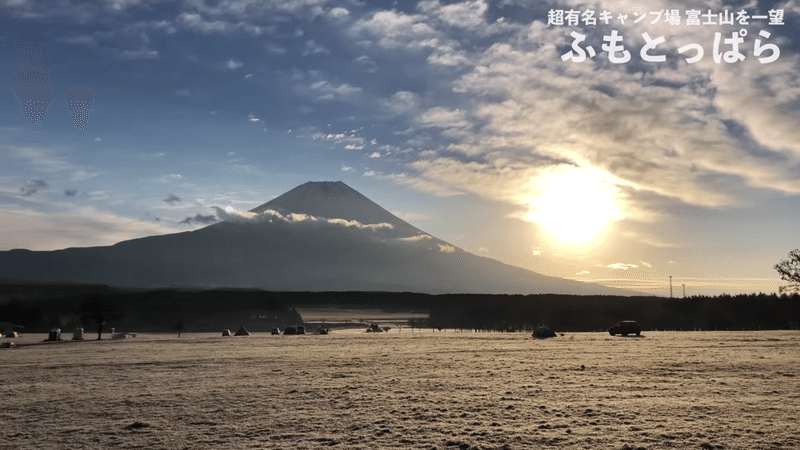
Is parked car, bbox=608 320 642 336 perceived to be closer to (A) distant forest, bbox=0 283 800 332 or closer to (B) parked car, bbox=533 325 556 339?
(B) parked car, bbox=533 325 556 339

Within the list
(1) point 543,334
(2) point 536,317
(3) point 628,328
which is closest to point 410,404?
(1) point 543,334

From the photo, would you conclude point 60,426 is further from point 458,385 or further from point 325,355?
point 325,355

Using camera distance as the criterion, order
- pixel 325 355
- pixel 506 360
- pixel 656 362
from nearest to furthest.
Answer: pixel 656 362, pixel 506 360, pixel 325 355

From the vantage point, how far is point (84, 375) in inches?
1447

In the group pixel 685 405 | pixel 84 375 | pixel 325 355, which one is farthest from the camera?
pixel 325 355

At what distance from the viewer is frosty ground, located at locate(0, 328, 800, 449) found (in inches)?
744

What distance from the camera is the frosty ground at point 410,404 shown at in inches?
744

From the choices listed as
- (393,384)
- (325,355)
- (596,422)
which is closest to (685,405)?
(596,422)

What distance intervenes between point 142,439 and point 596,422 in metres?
15.1

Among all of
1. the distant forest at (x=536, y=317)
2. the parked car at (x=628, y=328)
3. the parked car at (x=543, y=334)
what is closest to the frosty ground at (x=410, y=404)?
the parked car at (x=543, y=334)

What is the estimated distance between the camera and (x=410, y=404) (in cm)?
2467

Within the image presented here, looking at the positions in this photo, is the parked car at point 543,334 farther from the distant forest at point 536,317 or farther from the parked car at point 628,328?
the distant forest at point 536,317

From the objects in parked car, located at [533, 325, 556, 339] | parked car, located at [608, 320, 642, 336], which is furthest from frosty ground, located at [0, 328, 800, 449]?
parked car, located at [608, 320, 642, 336]

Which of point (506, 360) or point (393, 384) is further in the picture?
point (506, 360)
